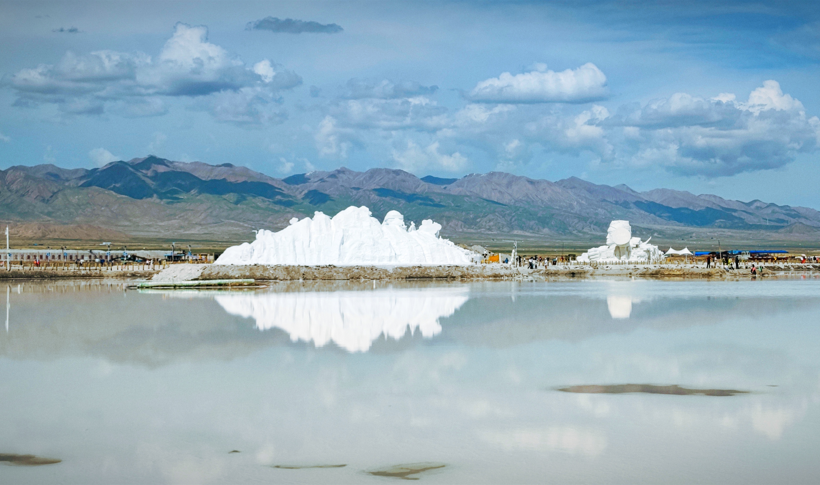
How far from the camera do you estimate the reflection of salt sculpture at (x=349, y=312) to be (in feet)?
70.7

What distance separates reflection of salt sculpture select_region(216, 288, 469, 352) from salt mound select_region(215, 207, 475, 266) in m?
14.0

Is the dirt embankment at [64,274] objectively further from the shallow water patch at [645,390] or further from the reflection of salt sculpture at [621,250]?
the shallow water patch at [645,390]

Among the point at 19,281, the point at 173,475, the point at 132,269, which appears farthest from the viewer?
the point at 132,269

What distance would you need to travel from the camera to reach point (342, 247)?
5466 cm

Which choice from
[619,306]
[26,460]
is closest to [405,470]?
[26,460]

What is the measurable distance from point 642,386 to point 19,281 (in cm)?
4916

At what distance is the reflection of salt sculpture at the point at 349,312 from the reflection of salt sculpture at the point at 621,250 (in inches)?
1128

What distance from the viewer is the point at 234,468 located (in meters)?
9.45

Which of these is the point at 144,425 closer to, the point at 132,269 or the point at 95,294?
the point at 95,294

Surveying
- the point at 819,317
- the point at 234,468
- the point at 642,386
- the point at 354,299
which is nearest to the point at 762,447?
the point at 642,386

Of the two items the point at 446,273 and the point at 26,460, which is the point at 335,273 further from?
the point at 26,460

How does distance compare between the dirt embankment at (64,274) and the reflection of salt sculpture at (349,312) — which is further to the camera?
the dirt embankment at (64,274)

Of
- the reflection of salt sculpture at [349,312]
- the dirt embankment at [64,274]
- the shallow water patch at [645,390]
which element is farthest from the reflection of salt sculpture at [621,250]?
the shallow water patch at [645,390]

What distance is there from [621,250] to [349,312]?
4360 centimetres
